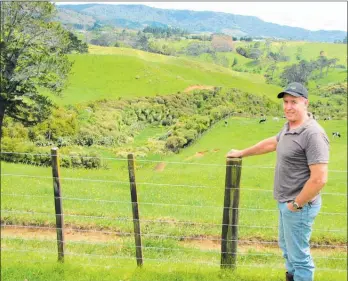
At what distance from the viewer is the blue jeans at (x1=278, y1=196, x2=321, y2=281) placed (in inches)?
202

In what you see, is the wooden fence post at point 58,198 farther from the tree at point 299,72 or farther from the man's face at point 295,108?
the tree at point 299,72

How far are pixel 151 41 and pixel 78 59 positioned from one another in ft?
50.8

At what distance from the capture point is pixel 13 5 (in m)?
28.0

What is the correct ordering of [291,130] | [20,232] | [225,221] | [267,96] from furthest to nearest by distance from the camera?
1. [267,96]
2. [20,232]
3. [225,221]
4. [291,130]

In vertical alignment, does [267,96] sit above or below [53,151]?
below

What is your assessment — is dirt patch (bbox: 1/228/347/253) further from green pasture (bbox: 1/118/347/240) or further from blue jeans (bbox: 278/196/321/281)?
blue jeans (bbox: 278/196/321/281)

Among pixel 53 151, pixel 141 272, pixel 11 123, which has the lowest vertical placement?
pixel 11 123

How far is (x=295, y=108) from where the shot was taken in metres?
5.02

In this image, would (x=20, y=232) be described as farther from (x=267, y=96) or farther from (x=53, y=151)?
(x=267, y=96)

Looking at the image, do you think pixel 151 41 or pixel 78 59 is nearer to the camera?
pixel 78 59

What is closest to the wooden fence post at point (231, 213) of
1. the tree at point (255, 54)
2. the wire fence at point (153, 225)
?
the wire fence at point (153, 225)

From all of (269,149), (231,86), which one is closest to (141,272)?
(269,149)

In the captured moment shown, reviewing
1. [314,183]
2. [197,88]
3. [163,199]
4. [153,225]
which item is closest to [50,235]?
[153,225]

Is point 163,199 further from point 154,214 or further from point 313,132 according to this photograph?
point 313,132
